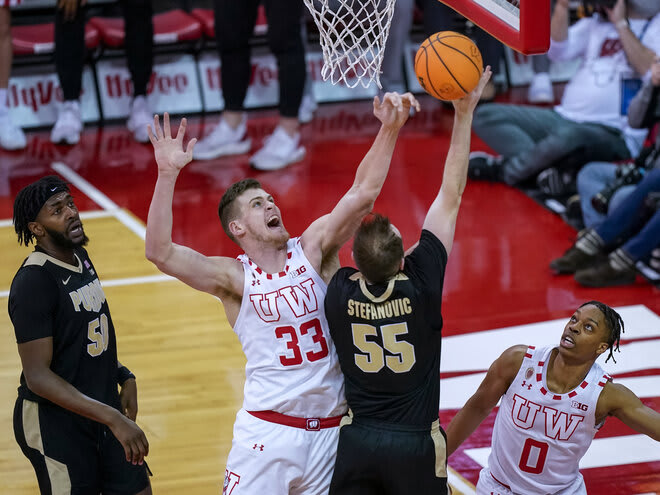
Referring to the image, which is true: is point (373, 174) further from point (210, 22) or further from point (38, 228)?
point (210, 22)

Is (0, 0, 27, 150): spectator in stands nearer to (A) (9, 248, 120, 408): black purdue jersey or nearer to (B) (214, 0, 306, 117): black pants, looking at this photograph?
(B) (214, 0, 306, 117): black pants

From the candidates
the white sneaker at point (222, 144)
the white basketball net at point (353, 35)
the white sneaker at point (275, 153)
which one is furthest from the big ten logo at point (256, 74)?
the white basketball net at point (353, 35)

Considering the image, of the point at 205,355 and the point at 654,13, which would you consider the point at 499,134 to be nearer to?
the point at 654,13

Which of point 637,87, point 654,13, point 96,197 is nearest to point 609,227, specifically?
point 637,87

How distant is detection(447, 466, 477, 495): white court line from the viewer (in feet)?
17.6

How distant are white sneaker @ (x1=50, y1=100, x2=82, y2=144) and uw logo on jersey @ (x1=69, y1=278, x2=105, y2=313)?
20.6 ft

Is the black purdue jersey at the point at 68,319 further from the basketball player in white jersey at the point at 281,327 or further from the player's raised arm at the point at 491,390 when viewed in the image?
the player's raised arm at the point at 491,390

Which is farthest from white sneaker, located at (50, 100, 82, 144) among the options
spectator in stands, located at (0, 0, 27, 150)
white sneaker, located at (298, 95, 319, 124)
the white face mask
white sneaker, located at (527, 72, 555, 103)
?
the white face mask

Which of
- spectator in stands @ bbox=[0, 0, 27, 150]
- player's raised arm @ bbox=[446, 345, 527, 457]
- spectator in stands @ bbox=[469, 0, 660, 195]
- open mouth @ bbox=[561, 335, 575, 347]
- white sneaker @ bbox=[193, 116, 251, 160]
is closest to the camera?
open mouth @ bbox=[561, 335, 575, 347]

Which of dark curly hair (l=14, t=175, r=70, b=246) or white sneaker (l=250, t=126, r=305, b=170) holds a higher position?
dark curly hair (l=14, t=175, r=70, b=246)

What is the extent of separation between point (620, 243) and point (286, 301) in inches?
162

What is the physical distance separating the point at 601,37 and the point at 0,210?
5.20m

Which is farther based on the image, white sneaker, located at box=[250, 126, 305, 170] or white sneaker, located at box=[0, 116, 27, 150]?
white sneaker, located at box=[0, 116, 27, 150]

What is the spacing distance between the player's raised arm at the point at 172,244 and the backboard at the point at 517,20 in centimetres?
132
